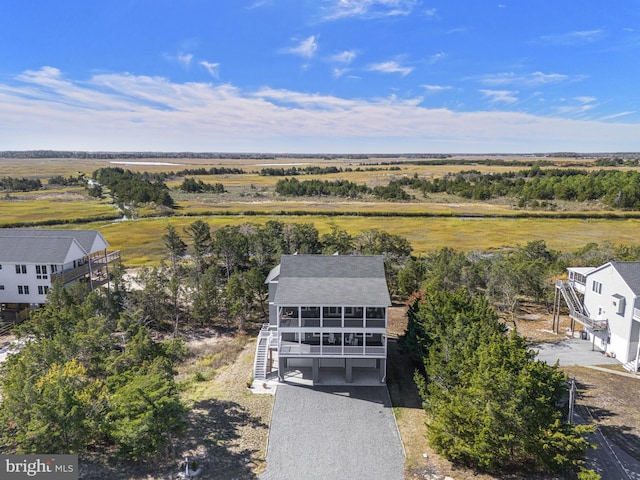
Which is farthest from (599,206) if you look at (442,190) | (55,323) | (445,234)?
(55,323)

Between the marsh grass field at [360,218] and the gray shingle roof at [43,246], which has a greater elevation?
the gray shingle roof at [43,246]

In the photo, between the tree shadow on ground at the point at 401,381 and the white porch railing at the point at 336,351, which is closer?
the tree shadow on ground at the point at 401,381

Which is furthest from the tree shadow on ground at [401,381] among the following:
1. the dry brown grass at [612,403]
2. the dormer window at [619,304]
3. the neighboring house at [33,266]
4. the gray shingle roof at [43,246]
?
the gray shingle roof at [43,246]

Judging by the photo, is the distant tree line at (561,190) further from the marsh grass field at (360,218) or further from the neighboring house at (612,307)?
the neighboring house at (612,307)

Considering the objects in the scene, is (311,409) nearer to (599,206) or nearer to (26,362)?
(26,362)

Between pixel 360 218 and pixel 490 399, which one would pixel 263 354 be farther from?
pixel 360 218

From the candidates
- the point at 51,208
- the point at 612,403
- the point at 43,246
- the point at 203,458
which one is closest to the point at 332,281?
the point at 203,458

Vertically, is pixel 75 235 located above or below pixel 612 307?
above
